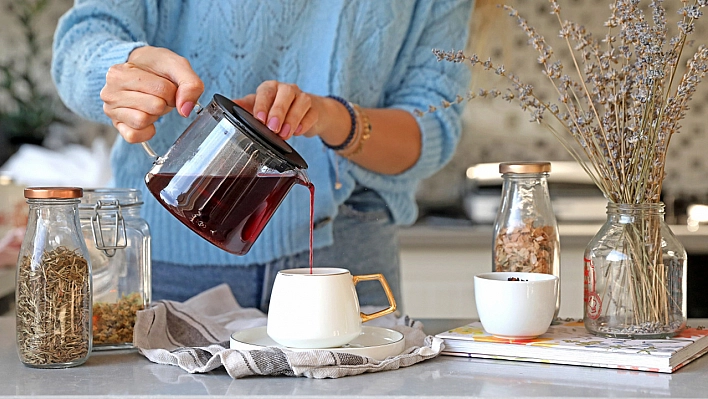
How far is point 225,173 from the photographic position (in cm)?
89

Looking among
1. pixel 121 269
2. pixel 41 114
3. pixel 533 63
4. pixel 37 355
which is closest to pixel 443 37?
pixel 121 269

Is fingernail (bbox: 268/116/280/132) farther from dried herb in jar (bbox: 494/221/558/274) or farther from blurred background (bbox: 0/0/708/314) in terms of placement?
blurred background (bbox: 0/0/708/314)

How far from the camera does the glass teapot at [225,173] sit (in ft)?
2.88

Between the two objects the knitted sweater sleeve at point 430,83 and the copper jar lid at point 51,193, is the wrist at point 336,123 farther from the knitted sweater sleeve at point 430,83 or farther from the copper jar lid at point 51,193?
the copper jar lid at point 51,193

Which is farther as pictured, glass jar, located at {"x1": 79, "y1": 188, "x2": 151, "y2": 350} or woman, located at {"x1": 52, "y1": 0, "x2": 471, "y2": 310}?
woman, located at {"x1": 52, "y1": 0, "x2": 471, "y2": 310}

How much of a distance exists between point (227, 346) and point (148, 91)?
304 mm

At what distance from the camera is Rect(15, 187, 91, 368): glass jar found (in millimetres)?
889

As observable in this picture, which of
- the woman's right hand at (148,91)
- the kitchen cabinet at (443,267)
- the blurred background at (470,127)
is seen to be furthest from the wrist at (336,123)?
the blurred background at (470,127)

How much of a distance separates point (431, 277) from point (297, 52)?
150cm

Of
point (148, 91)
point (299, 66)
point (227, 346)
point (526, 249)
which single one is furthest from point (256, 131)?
point (299, 66)

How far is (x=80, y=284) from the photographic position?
0.91m

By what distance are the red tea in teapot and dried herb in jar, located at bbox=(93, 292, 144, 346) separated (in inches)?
6.2

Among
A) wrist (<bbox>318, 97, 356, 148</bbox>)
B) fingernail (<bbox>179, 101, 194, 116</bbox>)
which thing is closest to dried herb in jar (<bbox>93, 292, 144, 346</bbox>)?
fingernail (<bbox>179, 101, 194, 116</bbox>)

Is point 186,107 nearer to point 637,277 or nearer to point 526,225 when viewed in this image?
point 526,225
